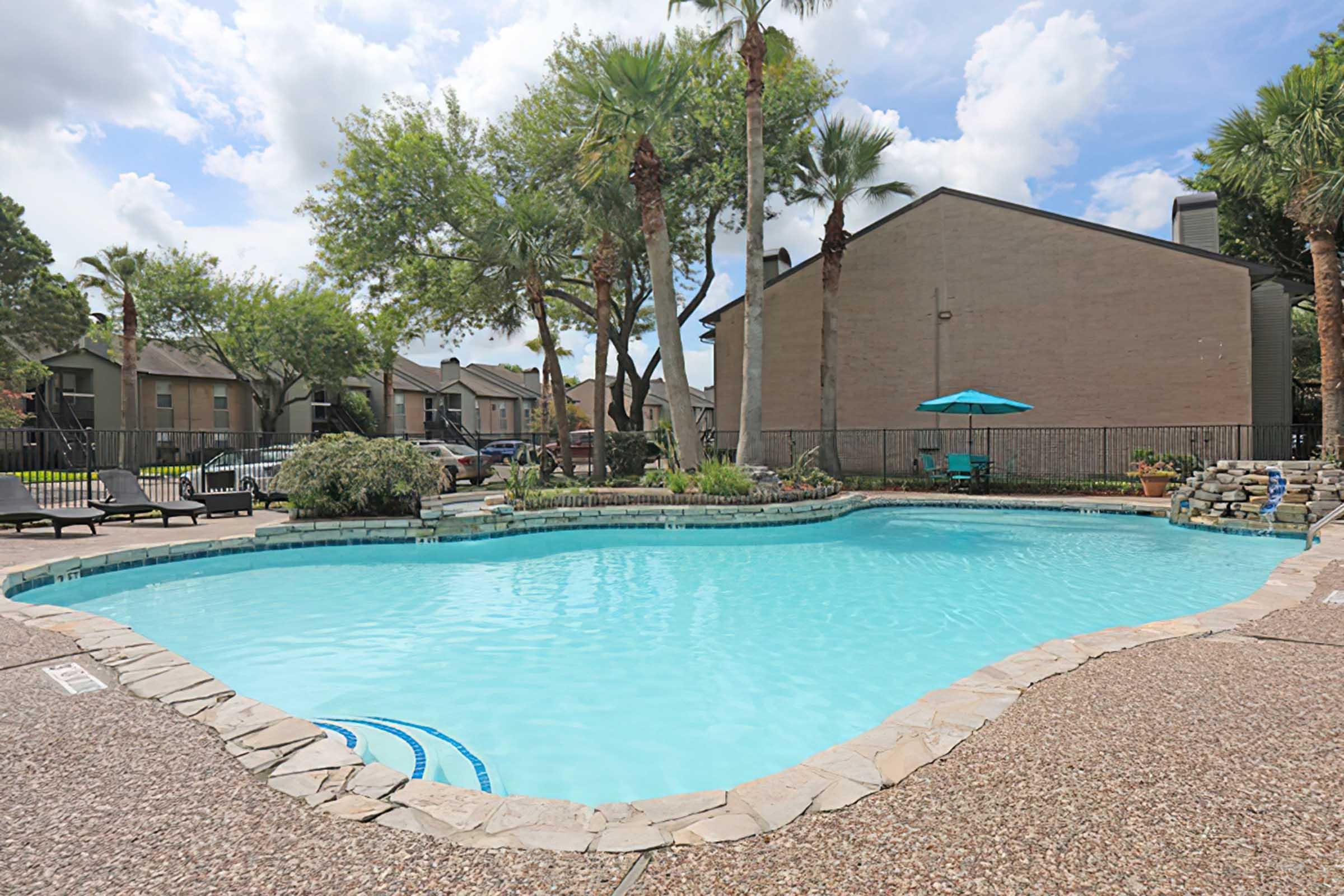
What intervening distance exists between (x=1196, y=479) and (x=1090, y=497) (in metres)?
2.55

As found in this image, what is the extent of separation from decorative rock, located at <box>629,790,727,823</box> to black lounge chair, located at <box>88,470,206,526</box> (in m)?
11.7

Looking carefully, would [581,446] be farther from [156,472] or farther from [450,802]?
[450,802]

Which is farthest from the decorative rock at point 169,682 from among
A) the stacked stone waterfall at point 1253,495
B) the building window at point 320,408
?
the building window at point 320,408

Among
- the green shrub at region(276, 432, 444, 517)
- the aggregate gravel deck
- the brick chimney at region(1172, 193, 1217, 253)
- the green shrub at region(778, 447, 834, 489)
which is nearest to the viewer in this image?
the aggregate gravel deck

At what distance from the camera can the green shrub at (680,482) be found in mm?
13289

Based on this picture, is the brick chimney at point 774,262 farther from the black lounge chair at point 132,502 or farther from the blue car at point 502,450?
the black lounge chair at point 132,502

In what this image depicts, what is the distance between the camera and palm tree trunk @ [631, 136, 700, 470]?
1456cm

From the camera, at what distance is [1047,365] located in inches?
733

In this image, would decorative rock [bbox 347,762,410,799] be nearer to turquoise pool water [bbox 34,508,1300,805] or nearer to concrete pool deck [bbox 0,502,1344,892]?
concrete pool deck [bbox 0,502,1344,892]

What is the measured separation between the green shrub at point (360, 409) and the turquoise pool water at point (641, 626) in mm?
30547

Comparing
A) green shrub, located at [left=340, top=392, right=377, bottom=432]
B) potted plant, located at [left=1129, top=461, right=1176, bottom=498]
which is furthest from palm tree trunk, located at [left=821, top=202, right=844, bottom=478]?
green shrub, located at [left=340, top=392, right=377, bottom=432]

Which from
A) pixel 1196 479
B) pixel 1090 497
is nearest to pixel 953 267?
pixel 1090 497

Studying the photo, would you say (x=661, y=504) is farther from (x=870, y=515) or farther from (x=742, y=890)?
(x=742, y=890)

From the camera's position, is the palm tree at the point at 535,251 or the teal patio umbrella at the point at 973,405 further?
the palm tree at the point at 535,251
